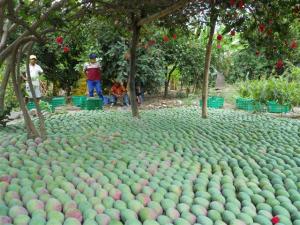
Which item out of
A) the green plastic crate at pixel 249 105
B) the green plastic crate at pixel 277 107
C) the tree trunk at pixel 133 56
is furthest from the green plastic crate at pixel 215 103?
the tree trunk at pixel 133 56

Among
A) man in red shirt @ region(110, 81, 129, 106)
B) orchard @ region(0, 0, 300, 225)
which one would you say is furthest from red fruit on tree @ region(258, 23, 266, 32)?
man in red shirt @ region(110, 81, 129, 106)

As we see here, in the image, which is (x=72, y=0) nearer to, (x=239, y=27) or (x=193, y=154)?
(x=193, y=154)

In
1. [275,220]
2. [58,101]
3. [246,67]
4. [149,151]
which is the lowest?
[275,220]

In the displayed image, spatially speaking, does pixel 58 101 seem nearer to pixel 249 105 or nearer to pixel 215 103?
pixel 215 103

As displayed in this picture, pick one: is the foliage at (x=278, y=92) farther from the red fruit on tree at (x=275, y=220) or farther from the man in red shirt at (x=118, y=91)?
the red fruit on tree at (x=275, y=220)

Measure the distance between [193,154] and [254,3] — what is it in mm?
1848

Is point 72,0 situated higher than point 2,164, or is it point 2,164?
point 72,0

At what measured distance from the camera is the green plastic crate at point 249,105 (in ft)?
21.3

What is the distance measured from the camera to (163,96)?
9.84 m

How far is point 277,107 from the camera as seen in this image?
6.46 meters

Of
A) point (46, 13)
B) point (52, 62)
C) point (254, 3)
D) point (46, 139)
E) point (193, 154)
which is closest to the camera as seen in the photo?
point (46, 13)

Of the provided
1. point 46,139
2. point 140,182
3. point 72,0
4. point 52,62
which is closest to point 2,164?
point 46,139

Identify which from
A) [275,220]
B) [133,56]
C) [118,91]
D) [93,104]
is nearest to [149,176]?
[275,220]

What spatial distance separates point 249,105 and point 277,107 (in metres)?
0.59
